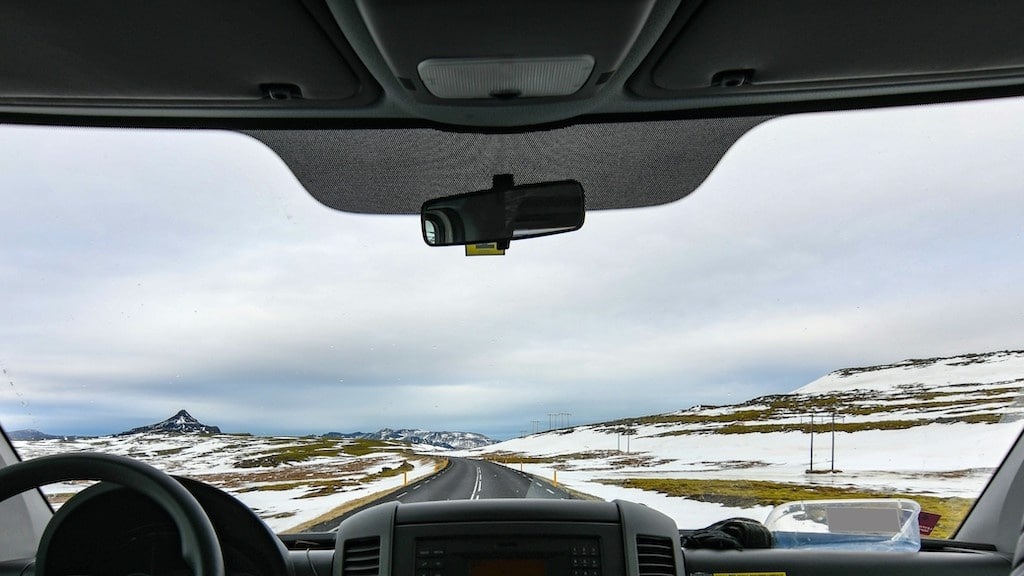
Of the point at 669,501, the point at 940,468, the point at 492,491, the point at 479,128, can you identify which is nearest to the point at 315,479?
the point at 492,491

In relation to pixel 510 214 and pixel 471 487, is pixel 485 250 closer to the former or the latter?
pixel 510 214

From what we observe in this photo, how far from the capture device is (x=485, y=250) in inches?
134

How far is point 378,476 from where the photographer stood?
13.1 ft

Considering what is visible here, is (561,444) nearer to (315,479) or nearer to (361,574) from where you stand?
(315,479)

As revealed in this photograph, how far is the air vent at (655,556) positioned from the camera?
2766 mm

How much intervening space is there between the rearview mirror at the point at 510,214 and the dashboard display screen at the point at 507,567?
1.34 metres

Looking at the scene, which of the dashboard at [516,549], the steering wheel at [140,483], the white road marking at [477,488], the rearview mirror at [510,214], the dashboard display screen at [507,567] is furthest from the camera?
the rearview mirror at [510,214]

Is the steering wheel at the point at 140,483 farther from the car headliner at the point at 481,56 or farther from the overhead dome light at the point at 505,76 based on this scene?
the overhead dome light at the point at 505,76

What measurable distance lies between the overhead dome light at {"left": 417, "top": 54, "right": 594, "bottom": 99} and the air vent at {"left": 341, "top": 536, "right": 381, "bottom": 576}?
70.1 inches

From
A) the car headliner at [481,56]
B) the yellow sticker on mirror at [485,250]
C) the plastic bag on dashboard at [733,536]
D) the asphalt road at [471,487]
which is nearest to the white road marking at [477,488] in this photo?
the asphalt road at [471,487]

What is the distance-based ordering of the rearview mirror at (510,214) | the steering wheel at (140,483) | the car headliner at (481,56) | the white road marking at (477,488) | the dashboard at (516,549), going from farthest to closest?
the rearview mirror at (510,214), the white road marking at (477,488), the car headliner at (481,56), the dashboard at (516,549), the steering wheel at (140,483)

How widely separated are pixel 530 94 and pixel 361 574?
1.99m

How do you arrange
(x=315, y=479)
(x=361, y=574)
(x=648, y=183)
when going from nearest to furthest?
(x=361, y=574) < (x=648, y=183) < (x=315, y=479)

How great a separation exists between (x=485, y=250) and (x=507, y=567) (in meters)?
1.40
